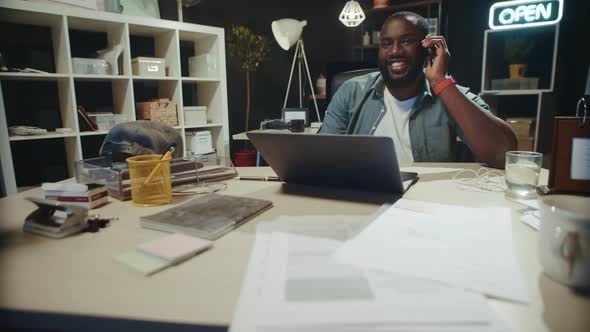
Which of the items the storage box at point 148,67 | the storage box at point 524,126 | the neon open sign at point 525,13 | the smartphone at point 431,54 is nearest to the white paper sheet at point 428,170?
the smartphone at point 431,54

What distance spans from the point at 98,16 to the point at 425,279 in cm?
286

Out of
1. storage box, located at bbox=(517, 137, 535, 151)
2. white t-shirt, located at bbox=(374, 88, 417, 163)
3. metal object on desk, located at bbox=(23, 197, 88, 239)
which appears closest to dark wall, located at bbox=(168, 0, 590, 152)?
storage box, located at bbox=(517, 137, 535, 151)

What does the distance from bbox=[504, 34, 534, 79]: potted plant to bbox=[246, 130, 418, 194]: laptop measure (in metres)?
4.05

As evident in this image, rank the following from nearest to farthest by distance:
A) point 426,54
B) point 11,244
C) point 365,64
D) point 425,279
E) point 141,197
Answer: point 425,279
point 11,244
point 141,197
point 426,54
point 365,64

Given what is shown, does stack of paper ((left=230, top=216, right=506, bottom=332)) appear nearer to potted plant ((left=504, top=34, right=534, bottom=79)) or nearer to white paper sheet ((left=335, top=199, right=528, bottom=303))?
white paper sheet ((left=335, top=199, right=528, bottom=303))

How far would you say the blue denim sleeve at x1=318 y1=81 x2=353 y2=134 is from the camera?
6.21 ft

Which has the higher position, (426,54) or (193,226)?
(426,54)

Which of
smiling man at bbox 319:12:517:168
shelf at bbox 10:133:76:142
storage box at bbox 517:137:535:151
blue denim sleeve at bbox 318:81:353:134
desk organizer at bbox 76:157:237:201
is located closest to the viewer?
desk organizer at bbox 76:157:237:201

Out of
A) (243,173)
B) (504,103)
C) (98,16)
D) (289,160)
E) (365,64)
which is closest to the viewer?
(289,160)

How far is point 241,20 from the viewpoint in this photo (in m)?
4.13

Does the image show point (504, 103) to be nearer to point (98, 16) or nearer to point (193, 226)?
point (98, 16)

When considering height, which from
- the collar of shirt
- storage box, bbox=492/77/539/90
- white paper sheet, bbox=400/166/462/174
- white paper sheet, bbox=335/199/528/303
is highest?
storage box, bbox=492/77/539/90

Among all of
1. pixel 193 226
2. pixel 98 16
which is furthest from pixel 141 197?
pixel 98 16

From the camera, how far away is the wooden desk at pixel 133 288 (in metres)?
0.41
